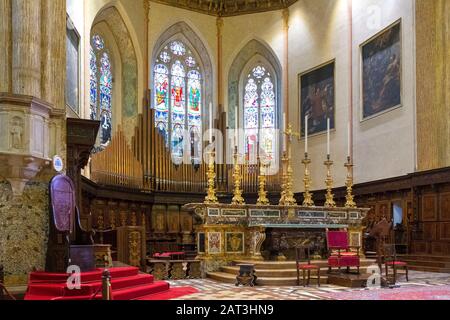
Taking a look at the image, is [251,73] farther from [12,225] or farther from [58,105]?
[12,225]

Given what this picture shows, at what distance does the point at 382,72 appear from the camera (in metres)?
17.4

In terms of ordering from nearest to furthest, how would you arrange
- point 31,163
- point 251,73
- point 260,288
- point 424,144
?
point 31,163
point 260,288
point 424,144
point 251,73

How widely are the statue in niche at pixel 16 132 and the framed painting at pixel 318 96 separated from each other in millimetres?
13173

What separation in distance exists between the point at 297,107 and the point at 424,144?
664 centimetres

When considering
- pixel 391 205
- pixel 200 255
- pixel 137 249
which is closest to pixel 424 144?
pixel 391 205

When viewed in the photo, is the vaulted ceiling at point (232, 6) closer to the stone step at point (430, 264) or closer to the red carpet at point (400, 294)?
the stone step at point (430, 264)

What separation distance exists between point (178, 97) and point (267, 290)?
13752 millimetres

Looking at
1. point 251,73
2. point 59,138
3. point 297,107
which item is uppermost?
point 251,73

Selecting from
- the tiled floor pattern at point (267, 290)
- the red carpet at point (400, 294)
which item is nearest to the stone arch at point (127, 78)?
the tiled floor pattern at point (267, 290)

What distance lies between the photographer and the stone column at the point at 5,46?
8688 mm

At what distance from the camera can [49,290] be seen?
299 inches

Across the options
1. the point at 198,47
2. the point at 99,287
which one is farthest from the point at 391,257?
the point at 198,47

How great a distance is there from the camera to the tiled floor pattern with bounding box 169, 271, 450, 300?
8.64 metres

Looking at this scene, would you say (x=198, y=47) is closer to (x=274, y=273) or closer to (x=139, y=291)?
(x=274, y=273)
